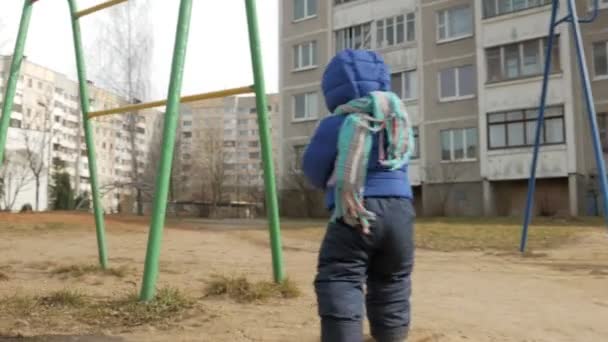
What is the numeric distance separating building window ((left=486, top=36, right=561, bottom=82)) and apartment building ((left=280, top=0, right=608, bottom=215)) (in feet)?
0.12

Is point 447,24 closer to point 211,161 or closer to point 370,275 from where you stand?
point 370,275

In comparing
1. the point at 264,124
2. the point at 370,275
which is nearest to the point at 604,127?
the point at 264,124

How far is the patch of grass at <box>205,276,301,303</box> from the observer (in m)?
4.03

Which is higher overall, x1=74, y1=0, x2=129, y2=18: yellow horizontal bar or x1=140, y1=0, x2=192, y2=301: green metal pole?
x1=74, y1=0, x2=129, y2=18: yellow horizontal bar

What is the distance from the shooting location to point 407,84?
25.9 metres

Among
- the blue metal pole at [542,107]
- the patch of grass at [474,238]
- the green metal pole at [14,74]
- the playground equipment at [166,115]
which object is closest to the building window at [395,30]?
the patch of grass at [474,238]

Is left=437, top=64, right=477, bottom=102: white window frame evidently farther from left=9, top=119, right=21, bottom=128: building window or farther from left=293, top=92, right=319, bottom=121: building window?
left=9, top=119, right=21, bottom=128: building window

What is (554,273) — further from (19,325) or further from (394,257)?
(19,325)

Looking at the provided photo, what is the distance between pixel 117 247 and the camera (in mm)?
9664

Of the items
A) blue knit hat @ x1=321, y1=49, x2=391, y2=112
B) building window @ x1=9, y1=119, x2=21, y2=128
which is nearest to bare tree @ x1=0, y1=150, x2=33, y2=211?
building window @ x1=9, y1=119, x2=21, y2=128

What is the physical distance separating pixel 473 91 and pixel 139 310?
22.5 metres

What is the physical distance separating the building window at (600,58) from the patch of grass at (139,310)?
21.8 meters

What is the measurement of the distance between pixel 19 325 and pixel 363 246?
2054 millimetres

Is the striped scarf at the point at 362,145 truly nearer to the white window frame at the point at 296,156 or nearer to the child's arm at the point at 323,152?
the child's arm at the point at 323,152
